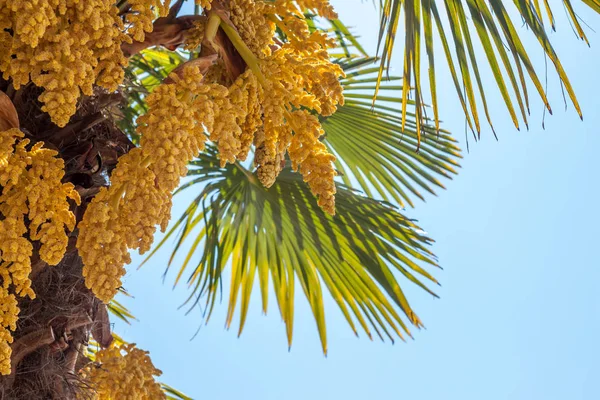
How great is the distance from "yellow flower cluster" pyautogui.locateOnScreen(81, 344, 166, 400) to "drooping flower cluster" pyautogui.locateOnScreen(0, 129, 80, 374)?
0.28 metres

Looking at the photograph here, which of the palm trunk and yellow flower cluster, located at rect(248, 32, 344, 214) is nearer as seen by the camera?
yellow flower cluster, located at rect(248, 32, 344, 214)

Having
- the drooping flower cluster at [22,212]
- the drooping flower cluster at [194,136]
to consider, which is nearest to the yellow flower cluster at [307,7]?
the drooping flower cluster at [194,136]

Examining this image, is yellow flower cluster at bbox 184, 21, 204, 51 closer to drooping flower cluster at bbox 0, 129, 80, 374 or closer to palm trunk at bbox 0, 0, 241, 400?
palm trunk at bbox 0, 0, 241, 400

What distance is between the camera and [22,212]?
3.97 ft

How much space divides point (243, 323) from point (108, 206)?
1.91m

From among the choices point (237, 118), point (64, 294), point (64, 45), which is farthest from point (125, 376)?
point (64, 45)

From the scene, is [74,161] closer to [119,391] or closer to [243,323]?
[119,391]

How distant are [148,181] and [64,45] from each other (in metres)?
0.23

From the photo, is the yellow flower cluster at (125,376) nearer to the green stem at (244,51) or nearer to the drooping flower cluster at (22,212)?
the drooping flower cluster at (22,212)

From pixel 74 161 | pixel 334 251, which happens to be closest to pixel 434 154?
pixel 334 251

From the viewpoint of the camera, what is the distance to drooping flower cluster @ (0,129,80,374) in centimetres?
113

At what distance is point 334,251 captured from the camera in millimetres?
2629

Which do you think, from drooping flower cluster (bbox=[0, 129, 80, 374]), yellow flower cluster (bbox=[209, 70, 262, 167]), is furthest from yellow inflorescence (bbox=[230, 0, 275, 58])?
drooping flower cluster (bbox=[0, 129, 80, 374])

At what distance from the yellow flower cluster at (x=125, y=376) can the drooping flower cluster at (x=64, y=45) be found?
0.54 m
